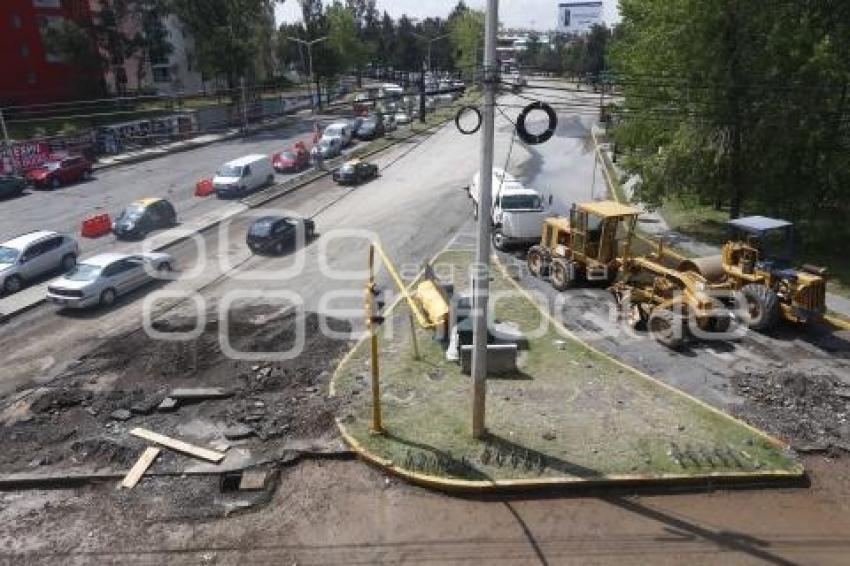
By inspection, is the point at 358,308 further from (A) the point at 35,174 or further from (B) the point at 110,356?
(A) the point at 35,174

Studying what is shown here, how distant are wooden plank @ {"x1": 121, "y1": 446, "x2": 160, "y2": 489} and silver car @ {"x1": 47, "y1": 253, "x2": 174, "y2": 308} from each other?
9889 mm

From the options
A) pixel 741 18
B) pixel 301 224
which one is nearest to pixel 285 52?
pixel 301 224

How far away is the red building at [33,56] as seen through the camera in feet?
169

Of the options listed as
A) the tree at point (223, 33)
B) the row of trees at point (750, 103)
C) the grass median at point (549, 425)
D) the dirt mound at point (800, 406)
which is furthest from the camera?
the tree at point (223, 33)

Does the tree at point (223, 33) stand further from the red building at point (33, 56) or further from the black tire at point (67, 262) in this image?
the black tire at point (67, 262)

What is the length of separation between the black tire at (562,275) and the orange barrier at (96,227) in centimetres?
2093

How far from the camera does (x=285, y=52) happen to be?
96312 millimetres

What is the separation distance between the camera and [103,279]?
68.5ft

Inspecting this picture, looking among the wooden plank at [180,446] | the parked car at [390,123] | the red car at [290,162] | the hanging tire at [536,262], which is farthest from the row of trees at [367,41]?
the wooden plank at [180,446]

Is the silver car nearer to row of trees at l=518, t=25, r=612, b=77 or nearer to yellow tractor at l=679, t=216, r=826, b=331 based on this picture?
yellow tractor at l=679, t=216, r=826, b=331

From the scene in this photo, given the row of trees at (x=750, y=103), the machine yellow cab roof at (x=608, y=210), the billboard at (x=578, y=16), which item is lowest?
the machine yellow cab roof at (x=608, y=210)

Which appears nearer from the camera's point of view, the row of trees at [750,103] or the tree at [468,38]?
the row of trees at [750,103]

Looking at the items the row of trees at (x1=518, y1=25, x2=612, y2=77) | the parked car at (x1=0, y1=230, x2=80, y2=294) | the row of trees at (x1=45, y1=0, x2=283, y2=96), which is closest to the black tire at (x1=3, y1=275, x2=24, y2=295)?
the parked car at (x1=0, y1=230, x2=80, y2=294)

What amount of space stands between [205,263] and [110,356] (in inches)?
346
